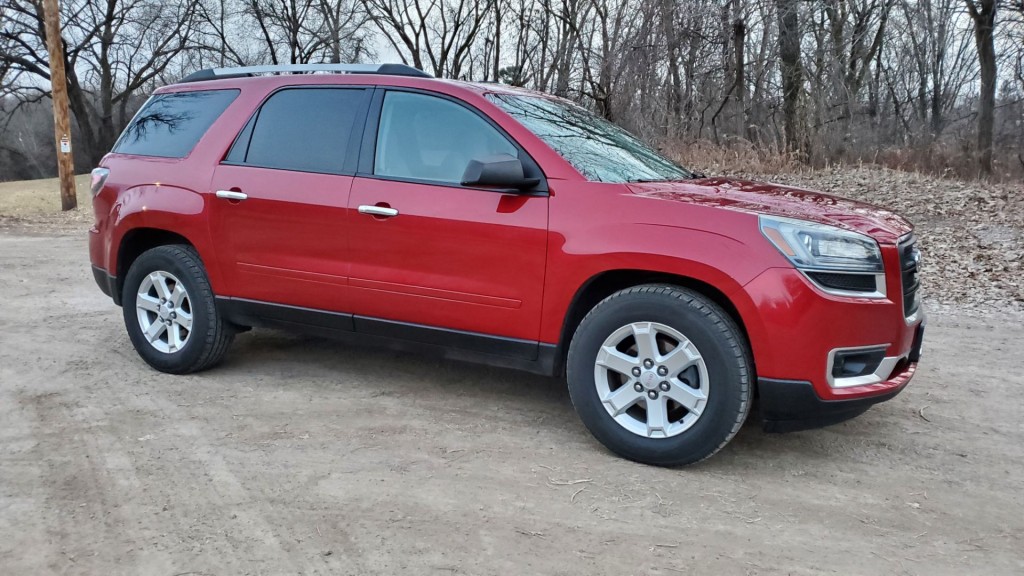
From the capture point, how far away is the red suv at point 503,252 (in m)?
3.21

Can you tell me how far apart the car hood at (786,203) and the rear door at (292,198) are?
167 centimetres

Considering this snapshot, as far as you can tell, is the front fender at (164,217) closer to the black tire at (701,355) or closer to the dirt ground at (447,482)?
the dirt ground at (447,482)

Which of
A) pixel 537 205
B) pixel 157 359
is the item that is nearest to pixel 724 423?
pixel 537 205

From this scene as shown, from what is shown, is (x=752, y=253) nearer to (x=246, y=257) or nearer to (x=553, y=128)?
(x=553, y=128)

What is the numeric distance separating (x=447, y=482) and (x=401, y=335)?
1.04 meters

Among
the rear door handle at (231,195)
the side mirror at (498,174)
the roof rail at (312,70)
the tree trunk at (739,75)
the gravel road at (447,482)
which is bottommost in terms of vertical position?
the gravel road at (447,482)

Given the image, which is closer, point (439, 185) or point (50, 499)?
point (50, 499)

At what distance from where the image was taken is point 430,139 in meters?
4.05

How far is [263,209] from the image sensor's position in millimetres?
4348

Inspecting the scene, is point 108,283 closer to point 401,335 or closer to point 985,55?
point 401,335

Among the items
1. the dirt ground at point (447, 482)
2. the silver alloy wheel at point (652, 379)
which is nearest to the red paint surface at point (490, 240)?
the silver alloy wheel at point (652, 379)

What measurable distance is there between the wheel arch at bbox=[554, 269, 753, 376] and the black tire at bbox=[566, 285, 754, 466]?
0.22 feet

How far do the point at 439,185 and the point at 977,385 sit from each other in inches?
142

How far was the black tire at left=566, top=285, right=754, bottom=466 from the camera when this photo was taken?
3.22 metres
